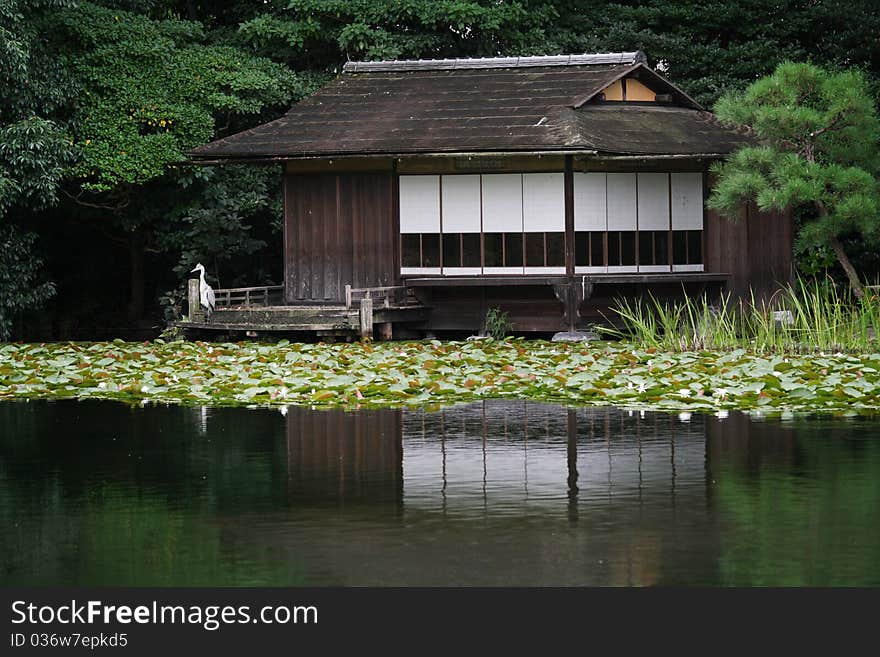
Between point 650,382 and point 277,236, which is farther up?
point 277,236

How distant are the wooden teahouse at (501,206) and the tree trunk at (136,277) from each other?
662 cm

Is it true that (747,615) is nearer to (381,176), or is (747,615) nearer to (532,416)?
(532,416)

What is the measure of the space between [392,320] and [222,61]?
275 inches

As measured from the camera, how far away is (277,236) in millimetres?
30516

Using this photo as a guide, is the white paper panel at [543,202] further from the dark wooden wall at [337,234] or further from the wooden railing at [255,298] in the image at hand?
the wooden railing at [255,298]

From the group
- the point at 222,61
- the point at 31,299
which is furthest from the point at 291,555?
the point at 222,61

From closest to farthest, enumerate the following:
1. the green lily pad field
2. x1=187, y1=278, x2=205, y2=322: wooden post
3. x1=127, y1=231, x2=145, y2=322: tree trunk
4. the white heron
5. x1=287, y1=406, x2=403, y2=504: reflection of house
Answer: x1=287, y1=406, x2=403, y2=504: reflection of house < the green lily pad field < the white heron < x1=187, y1=278, x2=205, y2=322: wooden post < x1=127, y1=231, x2=145, y2=322: tree trunk

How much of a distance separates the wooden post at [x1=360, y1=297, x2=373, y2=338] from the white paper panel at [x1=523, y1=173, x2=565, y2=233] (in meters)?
3.01

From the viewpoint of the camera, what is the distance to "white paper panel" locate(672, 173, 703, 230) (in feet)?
80.2

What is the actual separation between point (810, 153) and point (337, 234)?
26.0ft

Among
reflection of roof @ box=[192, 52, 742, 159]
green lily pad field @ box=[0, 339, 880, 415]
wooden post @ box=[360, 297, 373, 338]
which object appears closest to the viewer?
green lily pad field @ box=[0, 339, 880, 415]

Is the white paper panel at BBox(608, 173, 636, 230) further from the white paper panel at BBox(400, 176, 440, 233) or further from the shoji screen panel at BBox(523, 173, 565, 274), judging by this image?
the white paper panel at BBox(400, 176, 440, 233)

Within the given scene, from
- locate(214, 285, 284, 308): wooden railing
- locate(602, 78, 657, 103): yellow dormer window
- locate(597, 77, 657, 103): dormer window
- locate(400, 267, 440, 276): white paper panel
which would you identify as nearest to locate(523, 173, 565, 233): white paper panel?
locate(400, 267, 440, 276): white paper panel

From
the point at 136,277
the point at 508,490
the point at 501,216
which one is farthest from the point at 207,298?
the point at 508,490
